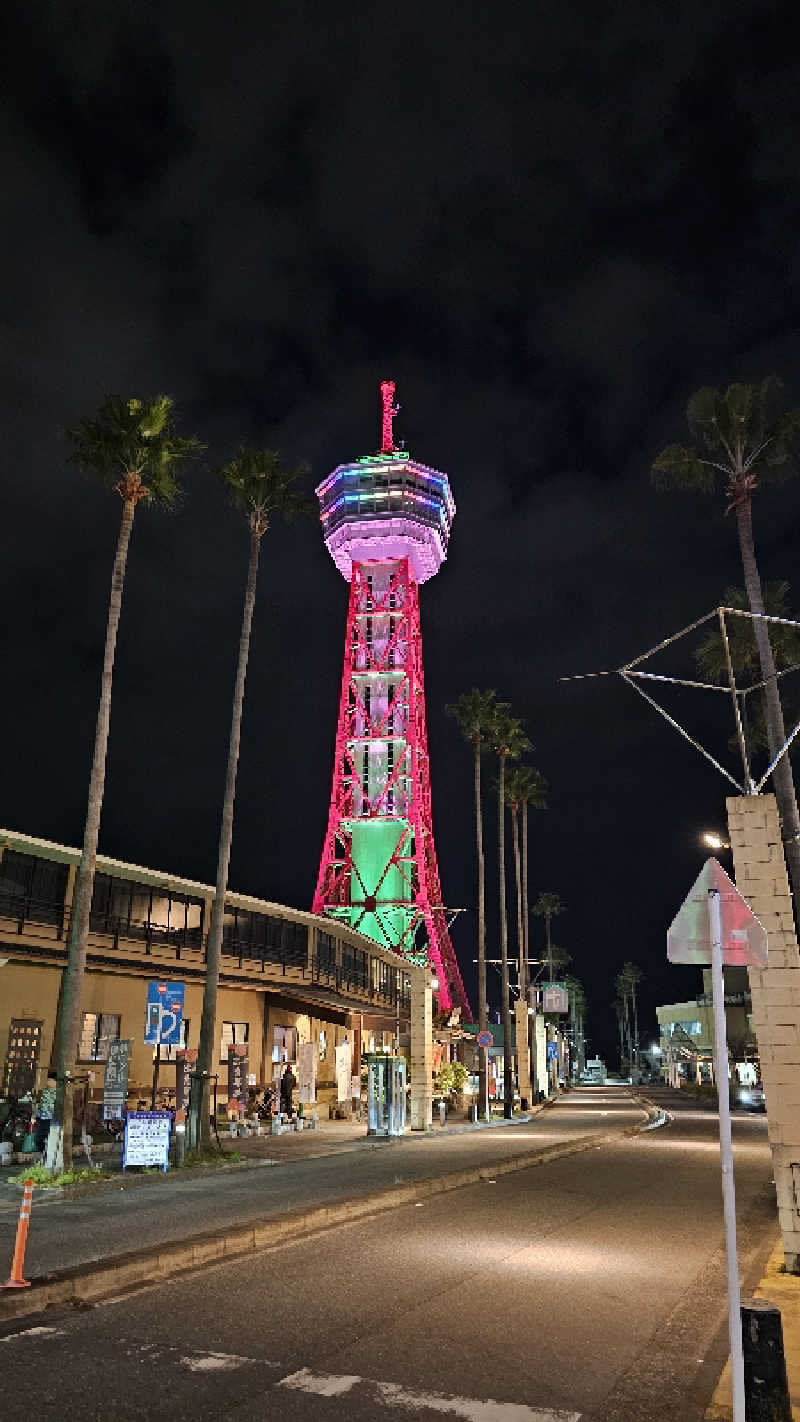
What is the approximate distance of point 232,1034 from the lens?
112ft

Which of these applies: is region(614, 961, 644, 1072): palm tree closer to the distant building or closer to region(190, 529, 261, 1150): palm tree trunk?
the distant building

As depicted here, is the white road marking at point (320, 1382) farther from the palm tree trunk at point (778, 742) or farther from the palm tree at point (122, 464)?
the palm tree trunk at point (778, 742)

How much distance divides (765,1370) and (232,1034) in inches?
1210

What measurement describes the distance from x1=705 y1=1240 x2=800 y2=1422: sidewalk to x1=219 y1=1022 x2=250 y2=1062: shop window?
82.5 ft

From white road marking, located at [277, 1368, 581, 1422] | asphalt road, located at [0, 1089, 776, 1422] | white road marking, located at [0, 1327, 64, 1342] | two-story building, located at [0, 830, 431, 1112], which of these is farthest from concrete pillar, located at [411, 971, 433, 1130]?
white road marking, located at [277, 1368, 581, 1422]

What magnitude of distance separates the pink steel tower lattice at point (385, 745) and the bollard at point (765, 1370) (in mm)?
76095

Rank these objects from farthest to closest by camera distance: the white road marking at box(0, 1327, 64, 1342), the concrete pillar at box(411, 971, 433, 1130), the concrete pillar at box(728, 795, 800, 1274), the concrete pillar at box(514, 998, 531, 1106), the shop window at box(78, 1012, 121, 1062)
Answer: the concrete pillar at box(514, 998, 531, 1106) < the concrete pillar at box(411, 971, 433, 1130) < the shop window at box(78, 1012, 121, 1062) < the concrete pillar at box(728, 795, 800, 1274) < the white road marking at box(0, 1327, 64, 1342)

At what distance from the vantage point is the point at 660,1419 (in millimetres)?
5891

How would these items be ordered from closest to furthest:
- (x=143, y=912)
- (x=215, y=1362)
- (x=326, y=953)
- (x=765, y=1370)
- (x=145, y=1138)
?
1. (x=765, y=1370)
2. (x=215, y=1362)
3. (x=145, y=1138)
4. (x=143, y=912)
5. (x=326, y=953)

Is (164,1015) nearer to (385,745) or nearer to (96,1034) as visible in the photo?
(96,1034)

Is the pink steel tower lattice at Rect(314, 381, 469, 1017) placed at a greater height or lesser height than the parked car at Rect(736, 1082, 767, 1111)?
greater

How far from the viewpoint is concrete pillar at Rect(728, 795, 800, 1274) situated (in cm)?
952

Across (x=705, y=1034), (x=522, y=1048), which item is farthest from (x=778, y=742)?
(x=705, y=1034)

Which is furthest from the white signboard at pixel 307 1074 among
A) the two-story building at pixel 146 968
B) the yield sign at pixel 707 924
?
the yield sign at pixel 707 924
